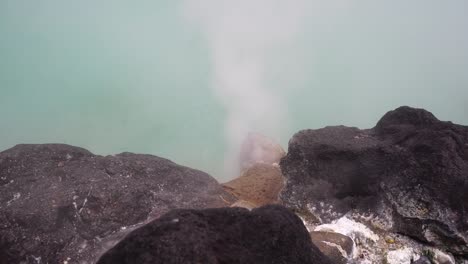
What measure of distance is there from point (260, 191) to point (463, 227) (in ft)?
27.2

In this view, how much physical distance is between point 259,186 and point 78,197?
8352 millimetres

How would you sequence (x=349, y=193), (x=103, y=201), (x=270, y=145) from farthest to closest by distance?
(x=270, y=145), (x=349, y=193), (x=103, y=201)

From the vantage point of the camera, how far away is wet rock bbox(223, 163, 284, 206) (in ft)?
52.9

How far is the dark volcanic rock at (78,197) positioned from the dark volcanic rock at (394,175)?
12.1 feet

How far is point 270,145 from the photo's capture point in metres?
26.0

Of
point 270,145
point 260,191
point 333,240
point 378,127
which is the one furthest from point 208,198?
point 270,145

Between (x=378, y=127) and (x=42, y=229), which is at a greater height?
(x=378, y=127)

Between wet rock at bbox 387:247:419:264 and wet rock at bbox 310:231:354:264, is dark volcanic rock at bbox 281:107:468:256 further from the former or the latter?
wet rock at bbox 310:231:354:264

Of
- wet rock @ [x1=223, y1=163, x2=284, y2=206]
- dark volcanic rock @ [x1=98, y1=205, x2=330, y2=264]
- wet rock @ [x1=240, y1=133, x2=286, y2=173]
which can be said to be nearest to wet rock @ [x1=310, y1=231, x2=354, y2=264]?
dark volcanic rock @ [x1=98, y1=205, x2=330, y2=264]

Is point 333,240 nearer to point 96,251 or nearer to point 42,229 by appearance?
point 96,251

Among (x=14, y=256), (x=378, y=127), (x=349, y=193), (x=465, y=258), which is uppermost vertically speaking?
(x=378, y=127)

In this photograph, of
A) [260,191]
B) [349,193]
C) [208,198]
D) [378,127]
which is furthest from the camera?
[260,191]

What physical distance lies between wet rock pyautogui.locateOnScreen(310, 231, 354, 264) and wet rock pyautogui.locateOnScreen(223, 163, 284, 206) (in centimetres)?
429

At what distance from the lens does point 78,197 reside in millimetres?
12172
